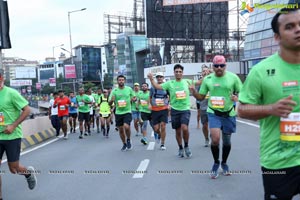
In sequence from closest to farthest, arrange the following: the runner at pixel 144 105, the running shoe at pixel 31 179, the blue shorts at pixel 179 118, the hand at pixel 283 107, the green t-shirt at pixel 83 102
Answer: the hand at pixel 283 107
the running shoe at pixel 31 179
the blue shorts at pixel 179 118
the runner at pixel 144 105
the green t-shirt at pixel 83 102

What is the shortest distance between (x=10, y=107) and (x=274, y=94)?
13.0ft

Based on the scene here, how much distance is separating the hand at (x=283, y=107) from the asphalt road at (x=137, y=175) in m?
2.94

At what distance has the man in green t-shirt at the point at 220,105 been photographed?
6.31 metres

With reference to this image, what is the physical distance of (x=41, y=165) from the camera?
854 centimetres

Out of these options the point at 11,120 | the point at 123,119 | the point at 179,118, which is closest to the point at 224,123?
the point at 179,118

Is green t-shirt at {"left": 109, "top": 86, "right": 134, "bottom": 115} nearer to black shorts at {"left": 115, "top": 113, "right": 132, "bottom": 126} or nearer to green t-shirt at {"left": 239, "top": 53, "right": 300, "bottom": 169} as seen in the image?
black shorts at {"left": 115, "top": 113, "right": 132, "bottom": 126}

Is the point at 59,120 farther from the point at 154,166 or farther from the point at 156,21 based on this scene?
the point at 156,21

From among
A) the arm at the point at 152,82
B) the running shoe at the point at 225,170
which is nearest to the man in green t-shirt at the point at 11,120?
the arm at the point at 152,82

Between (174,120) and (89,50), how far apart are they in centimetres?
13593

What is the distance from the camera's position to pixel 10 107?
5.45m

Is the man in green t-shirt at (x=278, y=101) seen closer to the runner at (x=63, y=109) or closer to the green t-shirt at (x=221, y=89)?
the green t-shirt at (x=221, y=89)

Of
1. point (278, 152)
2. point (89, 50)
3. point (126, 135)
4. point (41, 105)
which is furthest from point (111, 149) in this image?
point (89, 50)

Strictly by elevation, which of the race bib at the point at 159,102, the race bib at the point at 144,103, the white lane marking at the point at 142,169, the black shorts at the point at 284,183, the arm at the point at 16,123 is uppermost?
the arm at the point at 16,123

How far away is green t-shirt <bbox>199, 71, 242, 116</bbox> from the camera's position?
6.41 m
